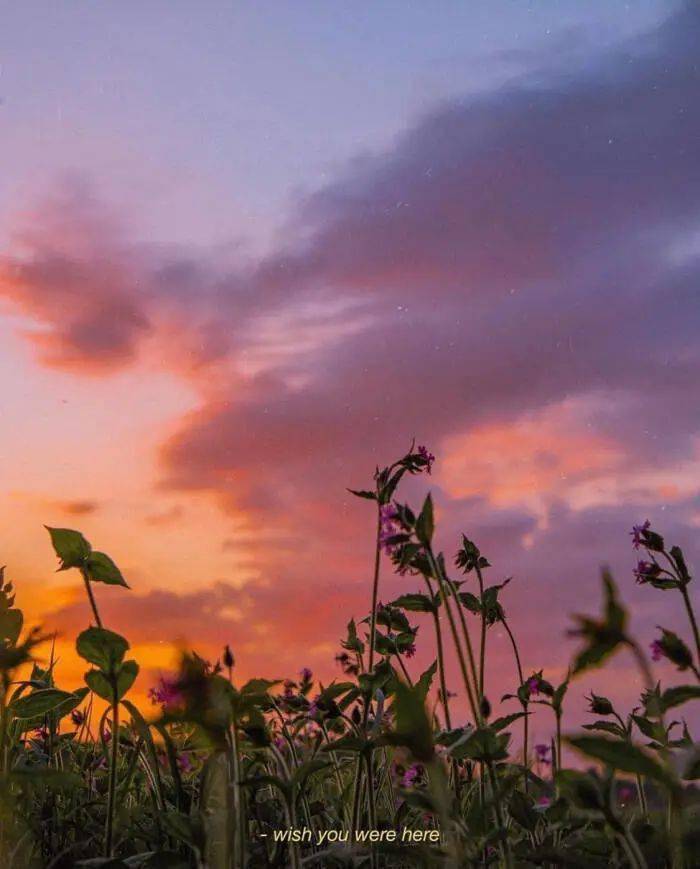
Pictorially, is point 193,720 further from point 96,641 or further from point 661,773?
point 661,773

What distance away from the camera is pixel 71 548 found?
121 inches

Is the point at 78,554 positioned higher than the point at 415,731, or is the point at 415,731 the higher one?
the point at 78,554

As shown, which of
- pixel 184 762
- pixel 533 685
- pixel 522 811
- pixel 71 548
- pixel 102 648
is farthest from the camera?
pixel 184 762

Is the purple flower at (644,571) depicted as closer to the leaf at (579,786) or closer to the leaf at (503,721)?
the leaf at (503,721)

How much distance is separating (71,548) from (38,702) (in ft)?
1.60

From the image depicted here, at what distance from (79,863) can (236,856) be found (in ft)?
1.21

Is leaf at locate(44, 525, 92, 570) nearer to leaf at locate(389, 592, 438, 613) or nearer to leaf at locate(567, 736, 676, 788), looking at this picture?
leaf at locate(389, 592, 438, 613)

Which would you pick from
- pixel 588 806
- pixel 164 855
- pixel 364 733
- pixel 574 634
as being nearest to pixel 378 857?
pixel 364 733

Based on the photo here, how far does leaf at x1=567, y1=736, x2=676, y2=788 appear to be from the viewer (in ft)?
5.53

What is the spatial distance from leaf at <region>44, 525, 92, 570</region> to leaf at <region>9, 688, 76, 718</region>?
38 centimetres

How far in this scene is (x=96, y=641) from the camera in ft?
8.43

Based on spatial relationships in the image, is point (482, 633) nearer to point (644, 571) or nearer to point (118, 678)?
point (644, 571)

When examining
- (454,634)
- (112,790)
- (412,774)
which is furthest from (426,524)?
(412,774)

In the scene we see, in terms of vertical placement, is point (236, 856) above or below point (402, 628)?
below
